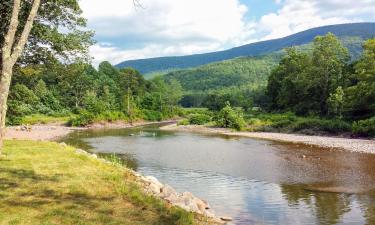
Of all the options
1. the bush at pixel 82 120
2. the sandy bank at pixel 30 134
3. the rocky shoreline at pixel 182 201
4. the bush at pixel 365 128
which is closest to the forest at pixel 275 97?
the bush at pixel 365 128

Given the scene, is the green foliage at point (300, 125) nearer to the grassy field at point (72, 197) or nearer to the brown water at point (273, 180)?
the brown water at point (273, 180)

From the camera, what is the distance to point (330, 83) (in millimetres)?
78188

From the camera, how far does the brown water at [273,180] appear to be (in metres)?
17.2

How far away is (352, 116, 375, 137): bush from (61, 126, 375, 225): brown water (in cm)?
1577

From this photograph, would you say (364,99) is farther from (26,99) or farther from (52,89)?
(52,89)

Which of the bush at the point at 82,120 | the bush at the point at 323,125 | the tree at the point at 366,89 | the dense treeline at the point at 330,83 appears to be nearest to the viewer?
the tree at the point at 366,89

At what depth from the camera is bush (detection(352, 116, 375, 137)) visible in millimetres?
54441

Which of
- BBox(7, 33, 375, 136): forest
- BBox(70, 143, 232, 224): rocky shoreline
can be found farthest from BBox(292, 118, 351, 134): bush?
BBox(70, 143, 232, 224): rocky shoreline

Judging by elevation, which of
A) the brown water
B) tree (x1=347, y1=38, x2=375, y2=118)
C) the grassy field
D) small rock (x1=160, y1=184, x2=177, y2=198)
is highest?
tree (x1=347, y1=38, x2=375, y2=118)

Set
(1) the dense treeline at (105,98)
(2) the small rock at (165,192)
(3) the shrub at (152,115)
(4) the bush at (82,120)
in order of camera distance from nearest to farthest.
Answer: (2) the small rock at (165,192)
(4) the bush at (82,120)
(1) the dense treeline at (105,98)
(3) the shrub at (152,115)

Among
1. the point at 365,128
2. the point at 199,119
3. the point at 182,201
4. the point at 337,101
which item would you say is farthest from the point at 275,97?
the point at 182,201

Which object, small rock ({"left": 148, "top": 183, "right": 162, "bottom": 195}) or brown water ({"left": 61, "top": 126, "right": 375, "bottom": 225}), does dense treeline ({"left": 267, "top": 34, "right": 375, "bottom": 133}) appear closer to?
brown water ({"left": 61, "top": 126, "right": 375, "bottom": 225})

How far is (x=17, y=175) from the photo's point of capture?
14.3 meters

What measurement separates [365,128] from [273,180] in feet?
116
